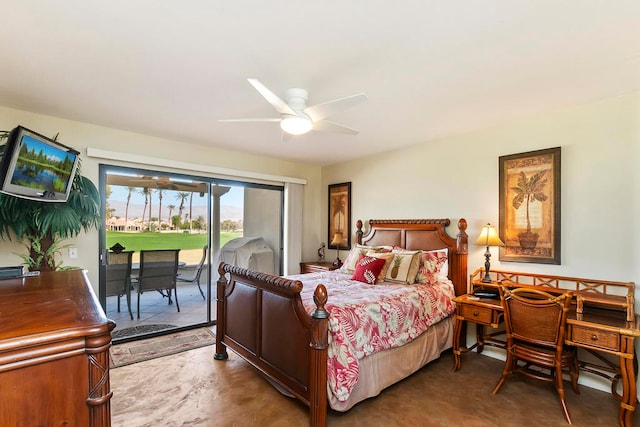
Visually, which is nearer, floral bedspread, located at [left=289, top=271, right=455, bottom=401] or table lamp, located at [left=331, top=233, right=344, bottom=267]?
floral bedspread, located at [left=289, top=271, right=455, bottom=401]

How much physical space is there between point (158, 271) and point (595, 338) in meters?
4.65

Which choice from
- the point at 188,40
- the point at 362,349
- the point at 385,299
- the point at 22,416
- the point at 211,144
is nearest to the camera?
the point at 22,416

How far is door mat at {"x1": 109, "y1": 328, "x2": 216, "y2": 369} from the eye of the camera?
3.23 metres

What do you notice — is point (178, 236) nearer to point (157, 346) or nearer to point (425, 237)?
point (157, 346)

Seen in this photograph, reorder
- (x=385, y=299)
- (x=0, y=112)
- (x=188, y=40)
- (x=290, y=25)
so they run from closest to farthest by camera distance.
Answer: (x=290, y=25) < (x=188, y=40) < (x=385, y=299) < (x=0, y=112)

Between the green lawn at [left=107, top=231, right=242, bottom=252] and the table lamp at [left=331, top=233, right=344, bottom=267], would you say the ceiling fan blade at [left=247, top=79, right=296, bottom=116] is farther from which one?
the table lamp at [left=331, top=233, right=344, bottom=267]

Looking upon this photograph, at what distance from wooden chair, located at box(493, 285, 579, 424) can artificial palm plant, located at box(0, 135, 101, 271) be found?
4.01 meters

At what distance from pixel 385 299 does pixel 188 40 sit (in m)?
2.42

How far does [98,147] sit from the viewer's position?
355cm

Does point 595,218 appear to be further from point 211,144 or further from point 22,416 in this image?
point 211,144

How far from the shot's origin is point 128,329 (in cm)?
390

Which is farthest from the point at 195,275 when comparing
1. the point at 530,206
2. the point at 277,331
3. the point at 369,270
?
the point at 530,206

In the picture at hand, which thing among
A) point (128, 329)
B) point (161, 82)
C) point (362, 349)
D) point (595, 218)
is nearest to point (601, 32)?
point (595, 218)

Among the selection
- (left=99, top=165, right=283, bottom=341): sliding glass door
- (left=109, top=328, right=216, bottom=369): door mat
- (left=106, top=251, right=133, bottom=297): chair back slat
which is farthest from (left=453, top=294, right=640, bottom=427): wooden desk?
(left=106, top=251, right=133, bottom=297): chair back slat
